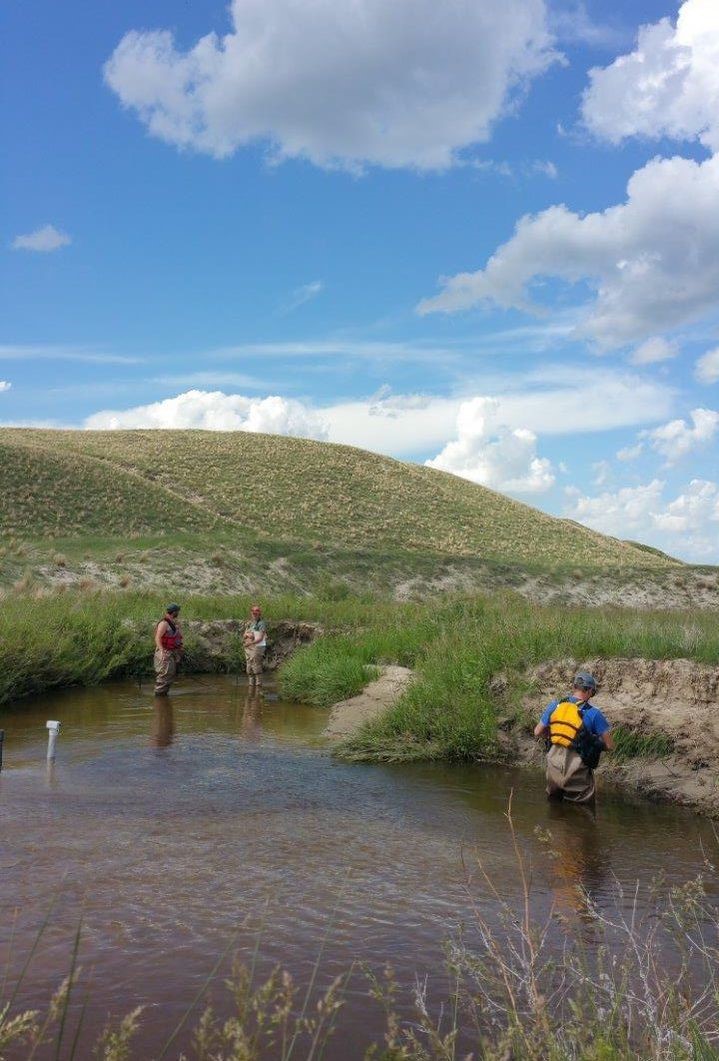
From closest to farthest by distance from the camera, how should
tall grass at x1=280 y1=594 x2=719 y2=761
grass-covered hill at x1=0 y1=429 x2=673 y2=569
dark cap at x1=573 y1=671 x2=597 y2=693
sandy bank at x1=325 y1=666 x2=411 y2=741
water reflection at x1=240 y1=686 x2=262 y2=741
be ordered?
dark cap at x1=573 y1=671 x2=597 y2=693
tall grass at x1=280 y1=594 x2=719 y2=761
sandy bank at x1=325 y1=666 x2=411 y2=741
water reflection at x1=240 y1=686 x2=262 y2=741
grass-covered hill at x1=0 y1=429 x2=673 y2=569

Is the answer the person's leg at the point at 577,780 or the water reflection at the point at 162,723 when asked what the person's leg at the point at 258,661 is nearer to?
the water reflection at the point at 162,723

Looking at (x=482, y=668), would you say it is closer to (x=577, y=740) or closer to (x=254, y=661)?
(x=577, y=740)

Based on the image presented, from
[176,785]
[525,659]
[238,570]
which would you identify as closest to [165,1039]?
[176,785]

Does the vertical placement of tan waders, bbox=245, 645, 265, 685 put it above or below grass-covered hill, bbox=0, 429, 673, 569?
below

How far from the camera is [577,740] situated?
387 inches

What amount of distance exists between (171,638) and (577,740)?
10.2 meters

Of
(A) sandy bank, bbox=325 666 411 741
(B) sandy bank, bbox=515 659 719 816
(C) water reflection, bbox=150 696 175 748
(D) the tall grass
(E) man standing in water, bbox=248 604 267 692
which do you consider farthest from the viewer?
(E) man standing in water, bbox=248 604 267 692

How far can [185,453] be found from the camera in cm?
8944

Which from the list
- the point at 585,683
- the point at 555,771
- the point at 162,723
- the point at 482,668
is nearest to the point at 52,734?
the point at 162,723

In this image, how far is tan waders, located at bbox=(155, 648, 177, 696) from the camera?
1766 cm

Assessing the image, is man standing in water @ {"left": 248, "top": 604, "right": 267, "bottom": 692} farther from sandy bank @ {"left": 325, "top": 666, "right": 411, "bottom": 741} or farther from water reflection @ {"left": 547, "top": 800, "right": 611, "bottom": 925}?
water reflection @ {"left": 547, "top": 800, "right": 611, "bottom": 925}

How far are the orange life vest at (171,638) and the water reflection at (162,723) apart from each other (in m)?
1.00

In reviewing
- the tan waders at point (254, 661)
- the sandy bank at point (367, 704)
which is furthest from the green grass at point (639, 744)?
the tan waders at point (254, 661)

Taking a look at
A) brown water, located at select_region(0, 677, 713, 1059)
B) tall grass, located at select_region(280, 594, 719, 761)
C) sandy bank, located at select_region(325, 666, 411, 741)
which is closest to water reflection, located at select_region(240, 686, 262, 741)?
brown water, located at select_region(0, 677, 713, 1059)
